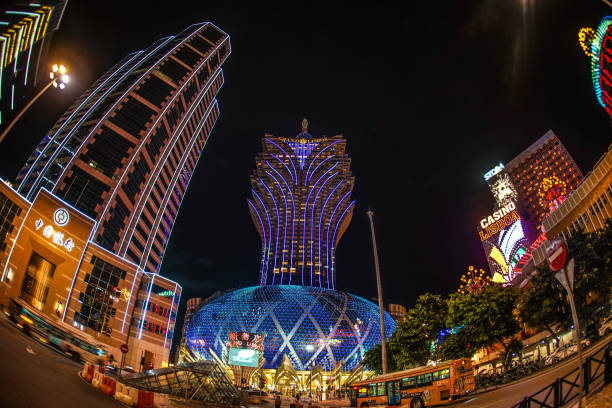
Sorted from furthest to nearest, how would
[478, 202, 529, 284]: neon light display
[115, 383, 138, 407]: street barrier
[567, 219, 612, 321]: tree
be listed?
1. [478, 202, 529, 284]: neon light display
2. [567, 219, 612, 321]: tree
3. [115, 383, 138, 407]: street barrier

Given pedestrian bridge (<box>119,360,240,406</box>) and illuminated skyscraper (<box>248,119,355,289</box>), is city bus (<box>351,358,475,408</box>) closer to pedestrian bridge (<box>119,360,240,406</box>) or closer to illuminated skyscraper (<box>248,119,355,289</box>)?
pedestrian bridge (<box>119,360,240,406</box>)

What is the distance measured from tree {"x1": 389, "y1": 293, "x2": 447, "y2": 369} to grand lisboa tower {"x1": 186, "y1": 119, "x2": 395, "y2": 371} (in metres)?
51.4

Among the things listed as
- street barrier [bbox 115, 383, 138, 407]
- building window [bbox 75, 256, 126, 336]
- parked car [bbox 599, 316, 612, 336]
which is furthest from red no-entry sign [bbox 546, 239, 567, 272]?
building window [bbox 75, 256, 126, 336]

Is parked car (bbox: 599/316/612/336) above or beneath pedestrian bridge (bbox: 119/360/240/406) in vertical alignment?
above

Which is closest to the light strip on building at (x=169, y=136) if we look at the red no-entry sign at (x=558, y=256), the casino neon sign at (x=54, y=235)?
the casino neon sign at (x=54, y=235)

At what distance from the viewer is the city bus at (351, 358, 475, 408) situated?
25.2 meters

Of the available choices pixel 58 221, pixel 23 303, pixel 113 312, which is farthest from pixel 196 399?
pixel 113 312

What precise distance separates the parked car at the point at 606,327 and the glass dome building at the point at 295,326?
81.2m

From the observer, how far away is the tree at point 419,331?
42.0m

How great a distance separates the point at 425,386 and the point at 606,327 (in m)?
19.2

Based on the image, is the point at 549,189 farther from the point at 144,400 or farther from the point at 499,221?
the point at 144,400

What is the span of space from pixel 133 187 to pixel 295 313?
5973cm

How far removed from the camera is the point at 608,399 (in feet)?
32.1

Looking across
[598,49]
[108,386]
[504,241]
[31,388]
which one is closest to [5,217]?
[108,386]
